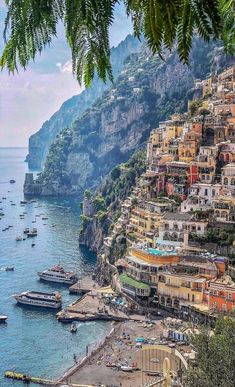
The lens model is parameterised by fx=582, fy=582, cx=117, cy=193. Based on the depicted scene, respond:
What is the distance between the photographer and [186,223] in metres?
34.8

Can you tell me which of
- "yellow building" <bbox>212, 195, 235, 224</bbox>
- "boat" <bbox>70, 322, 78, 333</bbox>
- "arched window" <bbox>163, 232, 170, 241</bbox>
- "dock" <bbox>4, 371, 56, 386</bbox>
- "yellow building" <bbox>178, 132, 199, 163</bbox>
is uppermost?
"yellow building" <bbox>178, 132, 199, 163</bbox>

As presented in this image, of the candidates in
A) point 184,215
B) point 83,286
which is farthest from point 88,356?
point 83,286

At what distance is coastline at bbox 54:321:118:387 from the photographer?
25.1 metres

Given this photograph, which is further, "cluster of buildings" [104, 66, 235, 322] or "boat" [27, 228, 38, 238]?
"boat" [27, 228, 38, 238]

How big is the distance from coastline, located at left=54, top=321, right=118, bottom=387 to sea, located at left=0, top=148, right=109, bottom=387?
0.40 meters

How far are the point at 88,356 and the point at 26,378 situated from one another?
10.7 feet

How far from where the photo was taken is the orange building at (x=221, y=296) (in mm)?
29297

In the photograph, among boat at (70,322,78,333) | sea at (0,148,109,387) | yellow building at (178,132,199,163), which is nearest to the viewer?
sea at (0,148,109,387)

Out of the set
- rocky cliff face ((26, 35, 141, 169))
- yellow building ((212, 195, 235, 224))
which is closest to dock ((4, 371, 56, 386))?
yellow building ((212, 195, 235, 224))

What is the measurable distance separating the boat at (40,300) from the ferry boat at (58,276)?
5106 millimetres

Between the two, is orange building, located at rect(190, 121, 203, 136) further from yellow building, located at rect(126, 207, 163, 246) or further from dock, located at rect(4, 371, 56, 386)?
dock, located at rect(4, 371, 56, 386)

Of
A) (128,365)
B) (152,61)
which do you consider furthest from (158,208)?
(152,61)

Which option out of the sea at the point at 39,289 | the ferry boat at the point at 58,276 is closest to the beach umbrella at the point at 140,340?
the sea at the point at 39,289

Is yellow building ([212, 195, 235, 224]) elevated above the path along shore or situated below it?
above
